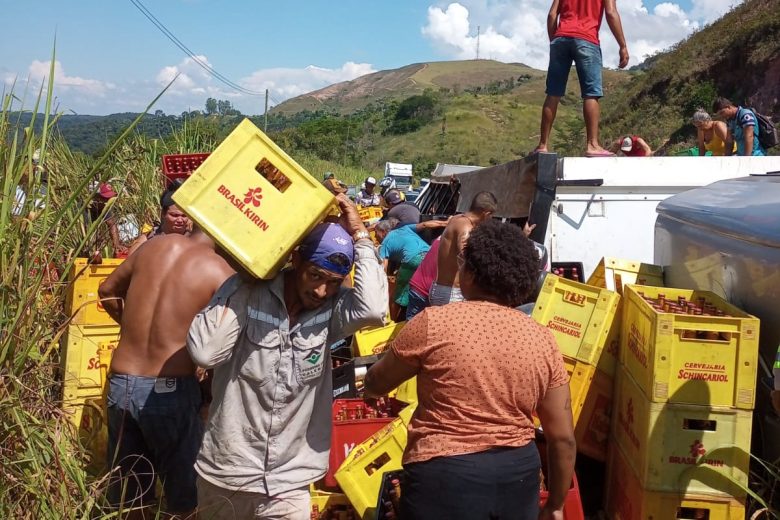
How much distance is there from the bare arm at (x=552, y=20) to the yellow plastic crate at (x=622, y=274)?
2.82 meters

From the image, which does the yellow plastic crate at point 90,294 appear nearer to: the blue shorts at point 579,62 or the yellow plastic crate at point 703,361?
the yellow plastic crate at point 703,361

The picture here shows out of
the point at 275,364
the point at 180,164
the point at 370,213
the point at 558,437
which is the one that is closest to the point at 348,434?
the point at 275,364

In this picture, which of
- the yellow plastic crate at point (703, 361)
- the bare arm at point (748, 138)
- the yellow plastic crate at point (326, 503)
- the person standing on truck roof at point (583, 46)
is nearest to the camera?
the yellow plastic crate at point (703, 361)

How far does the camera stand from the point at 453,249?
5.23m

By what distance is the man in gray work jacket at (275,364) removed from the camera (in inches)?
103

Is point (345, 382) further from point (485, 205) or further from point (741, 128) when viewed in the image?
point (741, 128)

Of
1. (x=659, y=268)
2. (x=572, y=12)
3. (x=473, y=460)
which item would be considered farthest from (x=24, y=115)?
(x=572, y=12)

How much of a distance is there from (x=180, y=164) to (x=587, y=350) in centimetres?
468

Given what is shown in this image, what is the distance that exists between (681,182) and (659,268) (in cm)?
133

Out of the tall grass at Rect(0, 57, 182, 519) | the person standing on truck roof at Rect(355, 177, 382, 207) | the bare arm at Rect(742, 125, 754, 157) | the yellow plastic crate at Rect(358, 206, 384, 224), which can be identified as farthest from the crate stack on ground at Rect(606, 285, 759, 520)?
the person standing on truck roof at Rect(355, 177, 382, 207)

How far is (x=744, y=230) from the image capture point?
3.76m

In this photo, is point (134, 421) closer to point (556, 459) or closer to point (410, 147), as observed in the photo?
point (556, 459)

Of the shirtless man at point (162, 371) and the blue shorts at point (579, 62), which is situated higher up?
the blue shorts at point (579, 62)

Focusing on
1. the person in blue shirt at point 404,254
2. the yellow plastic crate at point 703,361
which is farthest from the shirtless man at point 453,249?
the yellow plastic crate at point 703,361
